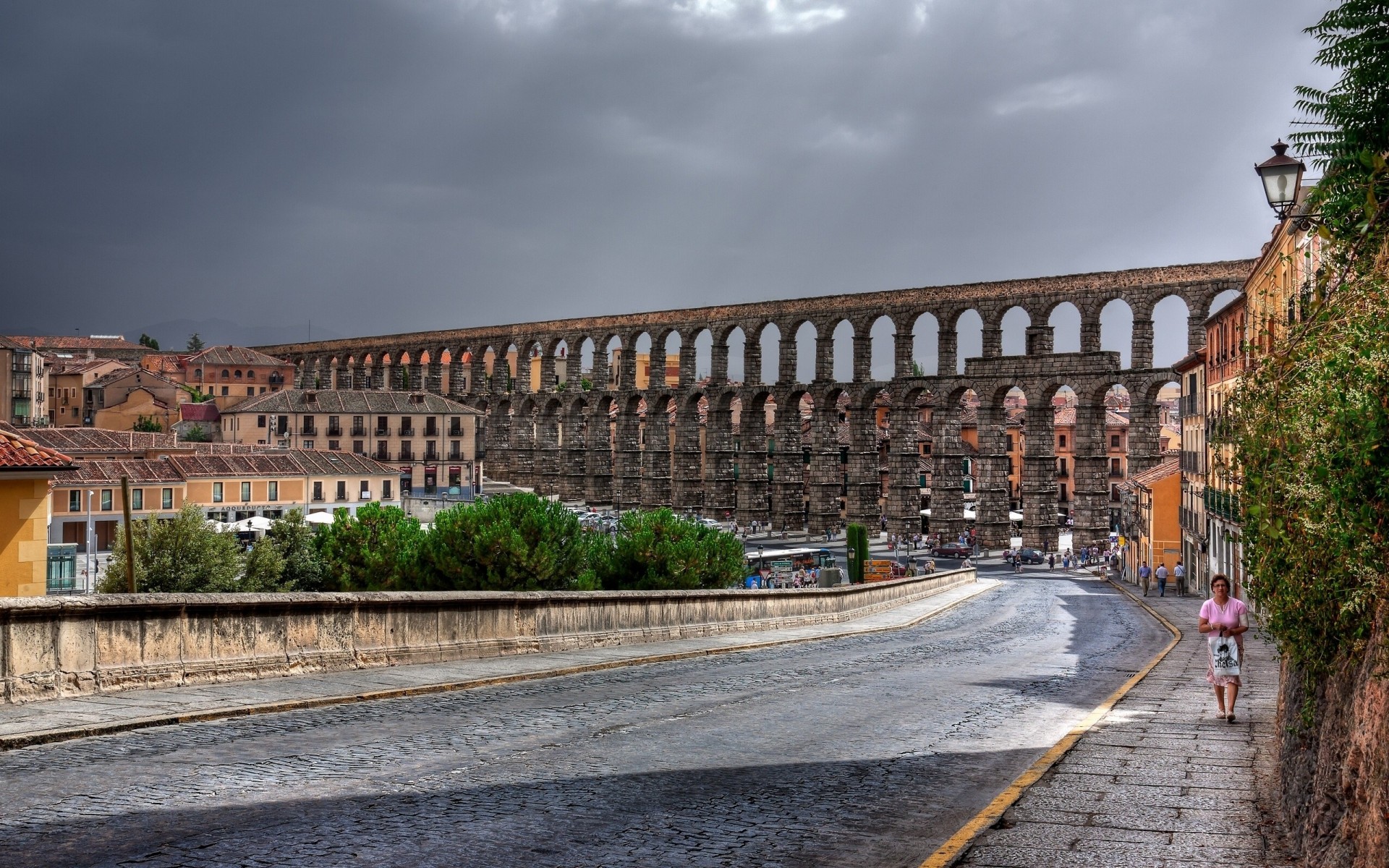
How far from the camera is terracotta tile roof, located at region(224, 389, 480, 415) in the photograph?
95.7 metres

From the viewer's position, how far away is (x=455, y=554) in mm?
32031

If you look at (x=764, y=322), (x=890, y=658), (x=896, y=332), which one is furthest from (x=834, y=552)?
(x=890, y=658)

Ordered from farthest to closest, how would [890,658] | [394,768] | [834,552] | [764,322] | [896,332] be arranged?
[764,322]
[896,332]
[834,552]
[890,658]
[394,768]

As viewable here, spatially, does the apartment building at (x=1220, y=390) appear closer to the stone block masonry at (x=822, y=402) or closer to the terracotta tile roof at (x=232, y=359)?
the stone block masonry at (x=822, y=402)

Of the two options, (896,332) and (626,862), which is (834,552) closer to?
(896,332)

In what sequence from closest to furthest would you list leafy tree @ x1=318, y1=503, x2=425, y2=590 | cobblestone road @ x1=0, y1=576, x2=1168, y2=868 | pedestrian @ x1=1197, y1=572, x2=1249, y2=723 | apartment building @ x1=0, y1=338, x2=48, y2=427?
cobblestone road @ x1=0, y1=576, x2=1168, y2=868 < pedestrian @ x1=1197, y1=572, x2=1249, y2=723 < leafy tree @ x1=318, y1=503, x2=425, y2=590 < apartment building @ x1=0, y1=338, x2=48, y2=427

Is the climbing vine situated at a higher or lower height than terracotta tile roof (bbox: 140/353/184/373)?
lower

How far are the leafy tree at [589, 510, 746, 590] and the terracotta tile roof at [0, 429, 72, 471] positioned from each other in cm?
1792

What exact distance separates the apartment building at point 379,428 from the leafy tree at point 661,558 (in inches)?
2430

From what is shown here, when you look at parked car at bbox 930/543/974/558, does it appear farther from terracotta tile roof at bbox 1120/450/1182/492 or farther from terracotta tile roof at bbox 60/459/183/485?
terracotta tile roof at bbox 60/459/183/485

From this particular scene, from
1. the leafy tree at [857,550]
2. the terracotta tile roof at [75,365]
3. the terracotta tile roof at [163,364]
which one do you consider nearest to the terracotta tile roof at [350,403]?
the terracotta tile roof at [75,365]

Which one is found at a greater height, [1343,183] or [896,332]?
[896,332]

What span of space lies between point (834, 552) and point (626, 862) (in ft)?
233

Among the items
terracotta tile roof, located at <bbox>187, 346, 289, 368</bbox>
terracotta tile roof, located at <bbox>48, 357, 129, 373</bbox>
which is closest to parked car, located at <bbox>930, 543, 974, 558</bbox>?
terracotta tile roof, located at <bbox>48, 357, 129, 373</bbox>
